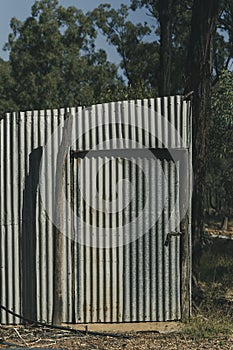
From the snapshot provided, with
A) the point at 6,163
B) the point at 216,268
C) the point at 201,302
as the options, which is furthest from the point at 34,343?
the point at 216,268

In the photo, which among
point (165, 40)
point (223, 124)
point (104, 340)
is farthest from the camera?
point (165, 40)

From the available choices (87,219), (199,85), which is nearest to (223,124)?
(199,85)

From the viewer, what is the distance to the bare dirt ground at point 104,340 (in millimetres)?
6910

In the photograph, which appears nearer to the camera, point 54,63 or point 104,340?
point 104,340

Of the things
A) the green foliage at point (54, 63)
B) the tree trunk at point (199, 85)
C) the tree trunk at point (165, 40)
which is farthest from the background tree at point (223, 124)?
the green foliage at point (54, 63)

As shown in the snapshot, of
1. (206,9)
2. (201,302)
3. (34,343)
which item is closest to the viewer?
(34,343)

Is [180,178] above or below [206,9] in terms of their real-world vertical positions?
below

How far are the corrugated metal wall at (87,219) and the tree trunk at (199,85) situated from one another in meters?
3.10

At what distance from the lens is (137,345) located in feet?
22.9

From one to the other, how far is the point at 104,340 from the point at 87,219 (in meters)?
1.43

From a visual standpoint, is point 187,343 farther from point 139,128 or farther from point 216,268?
point 216,268

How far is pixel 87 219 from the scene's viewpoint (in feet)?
25.1

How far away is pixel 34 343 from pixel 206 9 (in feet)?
22.3

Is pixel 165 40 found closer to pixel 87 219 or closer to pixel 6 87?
pixel 87 219
